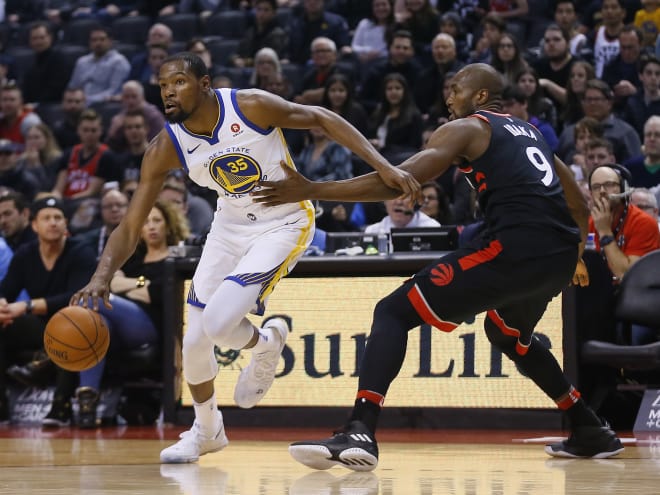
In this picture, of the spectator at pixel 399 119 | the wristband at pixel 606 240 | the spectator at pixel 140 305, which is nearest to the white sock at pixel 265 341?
the spectator at pixel 140 305

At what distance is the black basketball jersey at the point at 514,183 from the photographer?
16.9 feet

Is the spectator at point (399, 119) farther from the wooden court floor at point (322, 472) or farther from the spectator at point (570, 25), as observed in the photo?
the wooden court floor at point (322, 472)

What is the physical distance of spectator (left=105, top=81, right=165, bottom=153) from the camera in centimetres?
1202

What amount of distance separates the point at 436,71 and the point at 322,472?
7.01 metres

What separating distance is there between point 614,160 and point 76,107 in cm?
631

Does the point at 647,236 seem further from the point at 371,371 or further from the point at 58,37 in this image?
the point at 58,37

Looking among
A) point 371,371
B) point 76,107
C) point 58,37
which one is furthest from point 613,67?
point 58,37

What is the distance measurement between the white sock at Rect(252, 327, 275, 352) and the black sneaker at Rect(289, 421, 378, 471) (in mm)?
1265

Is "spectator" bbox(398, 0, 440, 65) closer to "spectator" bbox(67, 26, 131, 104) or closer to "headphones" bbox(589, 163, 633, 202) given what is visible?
"spectator" bbox(67, 26, 131, 104)

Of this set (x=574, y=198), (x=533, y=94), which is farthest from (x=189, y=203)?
(x=574, y=198)

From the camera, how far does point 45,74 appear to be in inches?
567

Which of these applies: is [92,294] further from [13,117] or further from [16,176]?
[13,117]

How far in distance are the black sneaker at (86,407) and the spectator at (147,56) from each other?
19.2 ft

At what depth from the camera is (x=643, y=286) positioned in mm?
7336
